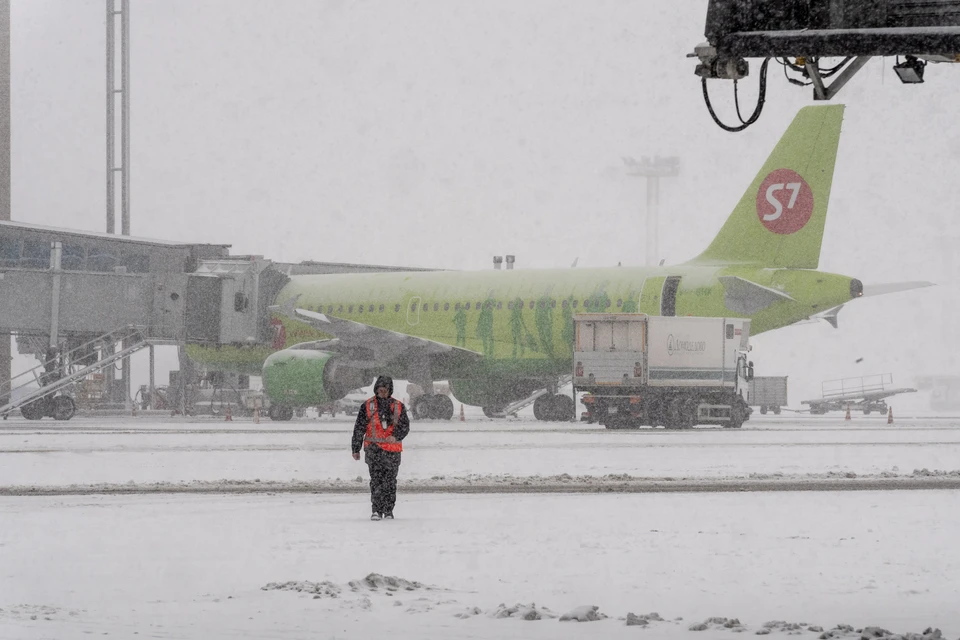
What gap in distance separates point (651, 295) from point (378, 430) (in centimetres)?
2537

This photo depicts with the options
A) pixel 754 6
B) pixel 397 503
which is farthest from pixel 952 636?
pixel 397 503

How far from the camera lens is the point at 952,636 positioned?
8.41 m

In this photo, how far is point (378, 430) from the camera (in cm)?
1545

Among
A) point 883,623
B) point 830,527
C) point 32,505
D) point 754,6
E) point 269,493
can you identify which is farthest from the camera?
point 269,493

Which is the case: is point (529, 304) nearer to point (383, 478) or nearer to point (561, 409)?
point (561, 409)

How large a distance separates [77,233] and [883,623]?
50.3 m

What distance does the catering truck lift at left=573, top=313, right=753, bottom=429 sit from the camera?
37.1m

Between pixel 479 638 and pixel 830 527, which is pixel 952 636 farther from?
pixel 830 527

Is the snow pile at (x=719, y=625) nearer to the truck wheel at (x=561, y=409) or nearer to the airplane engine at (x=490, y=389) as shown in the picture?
the truck wheel at (x=561, y=409)

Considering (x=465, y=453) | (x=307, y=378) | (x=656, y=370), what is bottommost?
(x=465, y=453)

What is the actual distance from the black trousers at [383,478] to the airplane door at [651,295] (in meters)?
25.3

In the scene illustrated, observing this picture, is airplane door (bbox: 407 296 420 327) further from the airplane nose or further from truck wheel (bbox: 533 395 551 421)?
the airplane nose

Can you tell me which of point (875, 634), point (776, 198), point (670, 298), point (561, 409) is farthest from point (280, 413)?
point (875, 634)

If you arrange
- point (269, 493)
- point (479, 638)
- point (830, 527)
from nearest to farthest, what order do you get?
point (479, 638) < point (830, 527) < point (269, 493)
